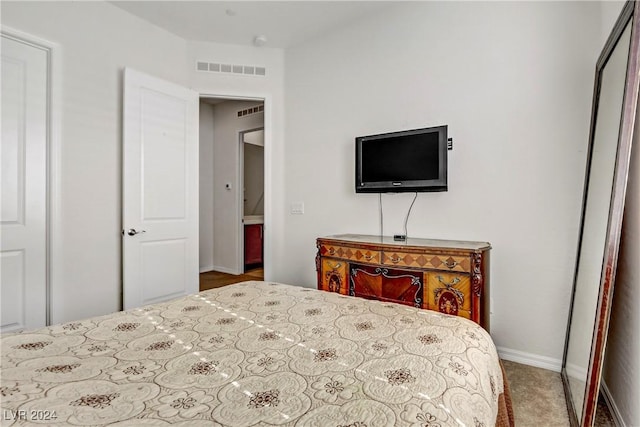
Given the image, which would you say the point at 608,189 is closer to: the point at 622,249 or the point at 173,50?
the point at 622,249

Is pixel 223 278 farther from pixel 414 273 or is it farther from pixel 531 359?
pixel 531 359

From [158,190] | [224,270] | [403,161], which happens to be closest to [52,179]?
[158,190]

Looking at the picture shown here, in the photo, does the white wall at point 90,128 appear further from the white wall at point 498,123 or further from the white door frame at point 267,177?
the white wall at point 498,123

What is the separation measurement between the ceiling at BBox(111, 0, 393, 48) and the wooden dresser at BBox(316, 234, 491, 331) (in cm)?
220

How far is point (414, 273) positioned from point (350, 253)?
0.56 m

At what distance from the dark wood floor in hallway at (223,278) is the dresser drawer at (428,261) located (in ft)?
9.43

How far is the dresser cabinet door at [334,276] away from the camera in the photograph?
109 inches

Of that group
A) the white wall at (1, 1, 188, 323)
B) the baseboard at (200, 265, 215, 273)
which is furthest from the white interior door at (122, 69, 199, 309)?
the baseboard at (200, 265, 215, 273)

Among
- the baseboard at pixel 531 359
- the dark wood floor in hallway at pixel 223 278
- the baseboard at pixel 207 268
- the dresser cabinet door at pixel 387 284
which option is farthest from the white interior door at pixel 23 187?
the baseboard at pixel 531 359

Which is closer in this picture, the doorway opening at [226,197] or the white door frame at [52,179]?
the white door frame at [52,179]

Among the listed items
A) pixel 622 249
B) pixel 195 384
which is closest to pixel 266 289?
pixel 195 384

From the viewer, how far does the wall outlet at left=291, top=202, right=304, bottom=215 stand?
12.3 ft

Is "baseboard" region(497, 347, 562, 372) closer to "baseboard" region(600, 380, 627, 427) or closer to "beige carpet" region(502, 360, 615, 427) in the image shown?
"beige carpet" region(502, 360, 615, 427)

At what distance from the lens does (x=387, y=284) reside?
255 cm
